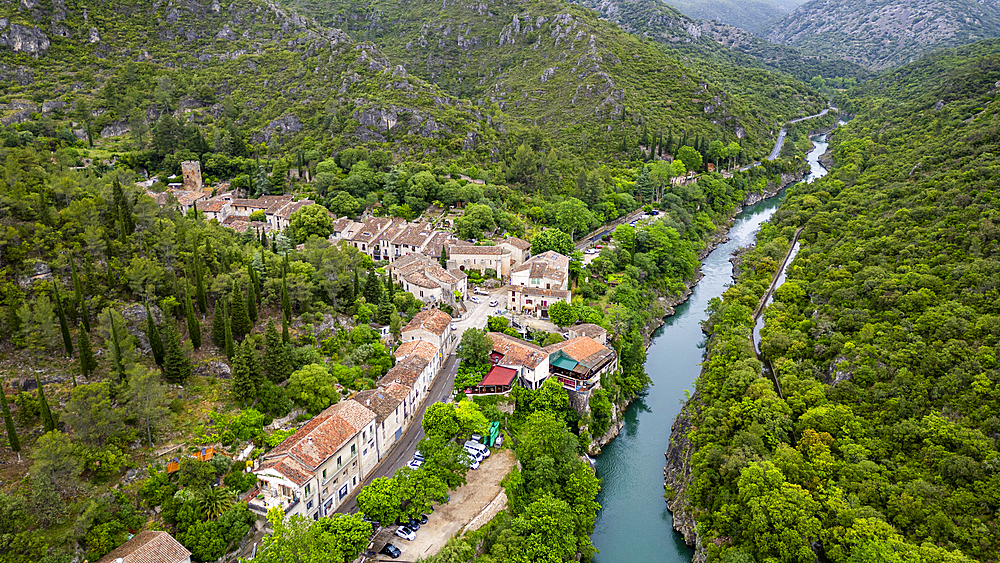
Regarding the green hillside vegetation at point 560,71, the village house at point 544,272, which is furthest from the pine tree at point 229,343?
the green hillside vegetation at point 560,71

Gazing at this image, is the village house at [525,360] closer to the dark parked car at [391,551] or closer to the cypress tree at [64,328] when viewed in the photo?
the dark parked car at [391,551]

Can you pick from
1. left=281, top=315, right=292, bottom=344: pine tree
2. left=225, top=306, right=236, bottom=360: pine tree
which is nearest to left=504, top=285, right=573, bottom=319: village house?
left=281, top=315, right=292, bottom=344: pine tree

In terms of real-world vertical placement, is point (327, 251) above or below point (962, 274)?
below

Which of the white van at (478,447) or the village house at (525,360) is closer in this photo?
the white van at (478,447)

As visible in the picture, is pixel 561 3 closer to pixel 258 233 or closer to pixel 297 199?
pixel 297 199

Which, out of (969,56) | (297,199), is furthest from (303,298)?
(969,56)

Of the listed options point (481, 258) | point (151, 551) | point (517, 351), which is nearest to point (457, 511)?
point (151, 551)
